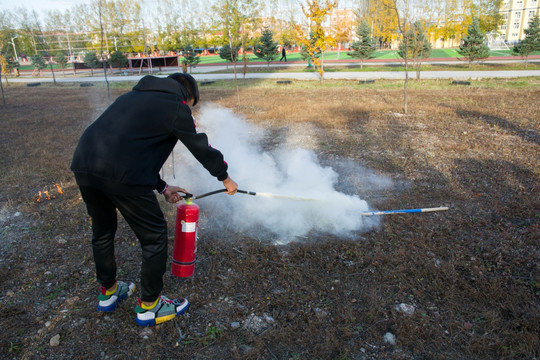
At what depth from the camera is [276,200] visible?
3.94m

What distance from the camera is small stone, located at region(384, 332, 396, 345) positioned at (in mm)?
2293

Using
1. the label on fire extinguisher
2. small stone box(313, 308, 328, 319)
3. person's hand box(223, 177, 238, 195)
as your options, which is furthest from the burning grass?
person's hand box(223, 177, 238, 195)

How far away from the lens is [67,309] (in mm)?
2648

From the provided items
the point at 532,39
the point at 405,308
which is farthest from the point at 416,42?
the point at 405,308

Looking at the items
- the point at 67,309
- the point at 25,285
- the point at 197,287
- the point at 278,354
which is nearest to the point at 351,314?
the point at 278,354

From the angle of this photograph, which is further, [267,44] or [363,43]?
[267,44]

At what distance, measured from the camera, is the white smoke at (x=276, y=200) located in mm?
3670

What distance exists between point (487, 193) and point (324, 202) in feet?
7.47

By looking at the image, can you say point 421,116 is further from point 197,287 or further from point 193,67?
point 193,67

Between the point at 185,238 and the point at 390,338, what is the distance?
164 cm

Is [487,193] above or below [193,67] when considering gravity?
below

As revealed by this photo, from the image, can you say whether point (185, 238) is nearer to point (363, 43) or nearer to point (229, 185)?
point (229, 185)

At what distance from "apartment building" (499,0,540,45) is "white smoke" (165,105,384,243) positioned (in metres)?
53.5

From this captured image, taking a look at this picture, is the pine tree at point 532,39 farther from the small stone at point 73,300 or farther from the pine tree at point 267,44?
the small stone at point 73,300
